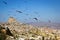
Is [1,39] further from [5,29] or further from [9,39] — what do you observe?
[5,29]

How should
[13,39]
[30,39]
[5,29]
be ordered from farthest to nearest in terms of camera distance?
1. [30,39]
2. [5,29]
3. [13,39]

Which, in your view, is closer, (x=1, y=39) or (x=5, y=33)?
(x=1, y=39)

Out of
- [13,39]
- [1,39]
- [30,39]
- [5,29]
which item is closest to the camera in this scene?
[1,39]

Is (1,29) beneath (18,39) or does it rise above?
above

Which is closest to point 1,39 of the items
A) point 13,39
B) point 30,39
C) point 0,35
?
point 0,35

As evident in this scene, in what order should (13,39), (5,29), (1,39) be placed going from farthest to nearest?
(5,29), (13,39), (1,39)

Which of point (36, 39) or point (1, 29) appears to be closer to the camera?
point (1, 29)

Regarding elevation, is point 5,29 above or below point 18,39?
above

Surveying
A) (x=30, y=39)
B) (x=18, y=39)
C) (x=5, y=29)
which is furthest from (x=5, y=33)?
(x=30, y=39)

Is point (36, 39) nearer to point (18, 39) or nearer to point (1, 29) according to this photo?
point (18, 39)
